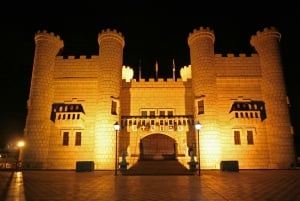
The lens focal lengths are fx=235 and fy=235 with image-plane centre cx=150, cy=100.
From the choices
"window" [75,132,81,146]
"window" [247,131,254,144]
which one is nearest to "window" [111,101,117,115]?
"window" [75,132,81,146]

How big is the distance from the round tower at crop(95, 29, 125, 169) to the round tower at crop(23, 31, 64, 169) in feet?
16.7

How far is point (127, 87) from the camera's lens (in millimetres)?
25422

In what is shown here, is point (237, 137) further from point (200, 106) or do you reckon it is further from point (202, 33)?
point (202, 33)

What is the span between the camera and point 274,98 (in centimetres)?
2244

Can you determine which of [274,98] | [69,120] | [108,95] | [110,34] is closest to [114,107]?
[108,95]

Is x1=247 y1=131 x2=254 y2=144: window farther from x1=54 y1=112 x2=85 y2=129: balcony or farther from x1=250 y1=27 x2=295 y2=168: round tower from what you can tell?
x1=54 y1=112 x2=85 y2=129: balcony

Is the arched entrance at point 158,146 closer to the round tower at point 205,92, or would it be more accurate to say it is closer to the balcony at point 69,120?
the round tower at point 205,92

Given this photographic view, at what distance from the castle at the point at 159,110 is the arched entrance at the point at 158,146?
0.10m

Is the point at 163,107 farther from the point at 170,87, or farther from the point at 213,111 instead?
the point at 213,111

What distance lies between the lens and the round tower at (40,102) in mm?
21922

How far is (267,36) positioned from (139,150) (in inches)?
678

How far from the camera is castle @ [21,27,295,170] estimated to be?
856 inches

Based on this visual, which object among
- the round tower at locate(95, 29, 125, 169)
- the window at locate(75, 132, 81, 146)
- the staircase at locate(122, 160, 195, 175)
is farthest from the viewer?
the window at locate(75, 132, 81, 146)

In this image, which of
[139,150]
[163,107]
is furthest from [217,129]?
[139,150]
